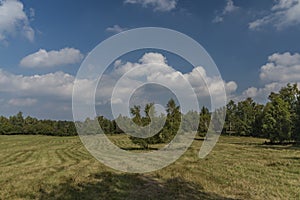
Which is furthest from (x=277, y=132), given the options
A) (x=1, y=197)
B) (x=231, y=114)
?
(x=1, y=197)

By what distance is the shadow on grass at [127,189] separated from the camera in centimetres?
1410

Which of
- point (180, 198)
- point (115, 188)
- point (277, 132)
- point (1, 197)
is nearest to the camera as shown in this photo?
point (180, 198)

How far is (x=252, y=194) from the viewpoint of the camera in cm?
1384

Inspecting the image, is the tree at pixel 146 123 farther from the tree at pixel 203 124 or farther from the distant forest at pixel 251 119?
the tree at pixel 203 124

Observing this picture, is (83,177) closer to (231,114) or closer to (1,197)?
(1,197)

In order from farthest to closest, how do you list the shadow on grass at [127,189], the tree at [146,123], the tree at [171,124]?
the tree at [171,124]
the tree at [146,123]
the shadow on grass at [127,189]

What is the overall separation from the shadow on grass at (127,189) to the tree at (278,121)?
5026 centimetres

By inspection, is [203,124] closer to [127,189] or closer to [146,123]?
[146,123]

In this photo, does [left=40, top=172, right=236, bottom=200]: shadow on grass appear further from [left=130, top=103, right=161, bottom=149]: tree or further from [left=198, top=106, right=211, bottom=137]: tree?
[left=198, top=106, right=211, bottom=137]: tree

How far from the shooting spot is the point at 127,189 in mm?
15766

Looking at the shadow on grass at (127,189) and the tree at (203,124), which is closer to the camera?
the shadow on grass at (127,189)

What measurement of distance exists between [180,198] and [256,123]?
81.7 metres

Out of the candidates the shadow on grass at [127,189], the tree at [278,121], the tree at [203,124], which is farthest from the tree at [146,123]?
the shadow on grass at [127,189]

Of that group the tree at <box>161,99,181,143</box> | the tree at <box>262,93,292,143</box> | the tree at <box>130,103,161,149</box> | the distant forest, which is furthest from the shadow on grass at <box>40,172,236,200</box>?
the tree at <box>262,93,292,143</box>
